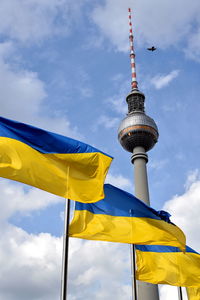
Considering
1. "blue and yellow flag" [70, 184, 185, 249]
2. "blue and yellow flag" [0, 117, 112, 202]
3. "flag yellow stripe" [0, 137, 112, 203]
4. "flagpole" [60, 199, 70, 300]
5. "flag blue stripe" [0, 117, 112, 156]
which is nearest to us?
"flagpole" [60, 199, 70, 300]

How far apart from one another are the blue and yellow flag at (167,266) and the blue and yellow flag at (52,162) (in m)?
8.77

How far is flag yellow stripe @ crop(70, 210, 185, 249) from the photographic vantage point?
54.9 ft

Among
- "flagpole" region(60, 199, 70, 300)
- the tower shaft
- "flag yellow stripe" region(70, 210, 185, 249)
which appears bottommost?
"flagpole" region(60, 199, 70, 300)

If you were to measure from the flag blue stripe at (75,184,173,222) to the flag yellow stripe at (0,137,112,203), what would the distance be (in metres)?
3.46

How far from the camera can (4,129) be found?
14.1 meters

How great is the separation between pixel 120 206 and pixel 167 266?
19.3ft

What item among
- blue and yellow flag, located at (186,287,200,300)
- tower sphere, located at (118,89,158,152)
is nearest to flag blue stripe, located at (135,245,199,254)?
blue and yellow flag, located at (186,287,200,300)

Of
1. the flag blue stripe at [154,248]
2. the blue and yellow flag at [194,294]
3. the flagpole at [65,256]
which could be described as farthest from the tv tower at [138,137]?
the flagpole at [65,256]

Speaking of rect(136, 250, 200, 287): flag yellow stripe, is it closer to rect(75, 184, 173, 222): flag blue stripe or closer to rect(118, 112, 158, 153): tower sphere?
Result: rect(75, 184, 173, 222): flag blue stripe

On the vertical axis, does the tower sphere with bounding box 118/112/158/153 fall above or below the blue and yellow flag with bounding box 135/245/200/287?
above

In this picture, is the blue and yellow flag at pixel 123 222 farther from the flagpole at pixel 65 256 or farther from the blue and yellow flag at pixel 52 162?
the blue and yellow flag at pixel 52 162

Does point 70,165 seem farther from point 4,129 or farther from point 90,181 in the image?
point 4,129

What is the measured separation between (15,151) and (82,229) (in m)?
4.92

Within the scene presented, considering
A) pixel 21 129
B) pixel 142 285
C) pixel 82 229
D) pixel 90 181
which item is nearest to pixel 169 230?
pixel 82 229
